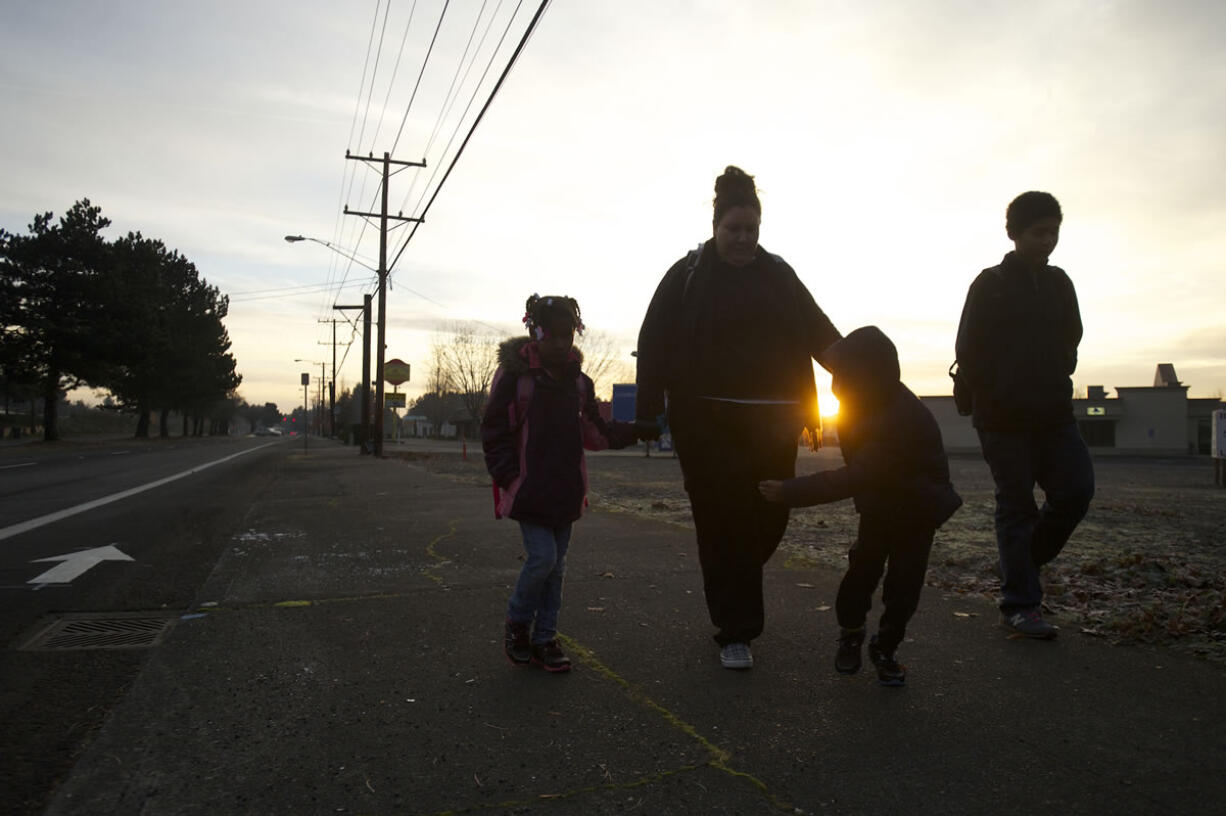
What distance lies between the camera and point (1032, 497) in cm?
364

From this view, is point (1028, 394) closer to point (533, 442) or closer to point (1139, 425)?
point (533, 442)

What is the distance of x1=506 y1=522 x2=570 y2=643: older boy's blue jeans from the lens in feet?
10.6

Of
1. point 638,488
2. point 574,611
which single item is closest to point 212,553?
point 574,611

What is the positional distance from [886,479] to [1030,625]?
129 cm

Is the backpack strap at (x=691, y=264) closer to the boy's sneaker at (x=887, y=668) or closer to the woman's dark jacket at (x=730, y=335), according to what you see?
the woman's dark jacket at (x=730, y=335)

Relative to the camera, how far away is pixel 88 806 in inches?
78.5

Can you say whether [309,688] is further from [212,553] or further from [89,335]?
[89,335]

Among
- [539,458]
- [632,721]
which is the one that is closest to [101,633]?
[539,458]

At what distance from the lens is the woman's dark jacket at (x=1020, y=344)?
360cm

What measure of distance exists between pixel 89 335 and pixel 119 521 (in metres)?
40.5

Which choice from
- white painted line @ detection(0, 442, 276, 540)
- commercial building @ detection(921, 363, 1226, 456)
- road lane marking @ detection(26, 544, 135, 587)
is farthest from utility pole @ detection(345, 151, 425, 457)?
commercial building @ detection(921, 363, 1226, 456)

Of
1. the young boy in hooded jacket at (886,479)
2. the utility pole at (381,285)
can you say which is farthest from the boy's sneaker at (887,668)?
the utility pole at (381,285)

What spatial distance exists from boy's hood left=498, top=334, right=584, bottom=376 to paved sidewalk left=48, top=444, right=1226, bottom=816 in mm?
1240

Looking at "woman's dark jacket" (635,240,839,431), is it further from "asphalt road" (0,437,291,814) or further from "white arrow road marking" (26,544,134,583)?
"white arrow road marking" (26,544,134,583)
